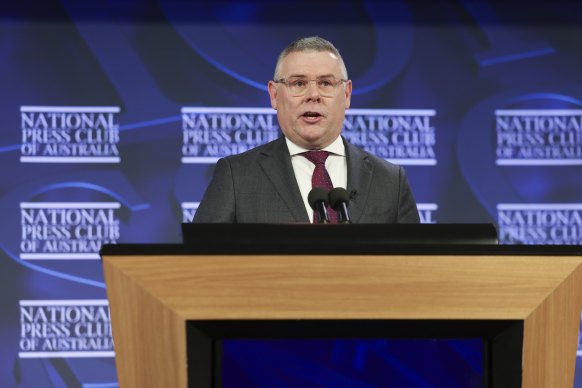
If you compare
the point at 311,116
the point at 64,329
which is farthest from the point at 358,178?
the point at 64,329

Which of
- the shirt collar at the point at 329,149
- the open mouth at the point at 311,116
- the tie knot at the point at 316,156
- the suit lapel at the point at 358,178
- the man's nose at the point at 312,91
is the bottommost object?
the suit lapel at the point at 358,178

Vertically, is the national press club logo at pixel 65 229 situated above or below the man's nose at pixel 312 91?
below

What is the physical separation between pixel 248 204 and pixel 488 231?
97 cm

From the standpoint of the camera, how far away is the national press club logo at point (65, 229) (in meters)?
4.04

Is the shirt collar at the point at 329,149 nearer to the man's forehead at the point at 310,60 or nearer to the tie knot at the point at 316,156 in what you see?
the tie knot at the point at 316,156

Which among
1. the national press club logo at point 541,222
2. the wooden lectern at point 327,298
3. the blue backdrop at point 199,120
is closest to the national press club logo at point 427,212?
the blue backdrop at point 199,120

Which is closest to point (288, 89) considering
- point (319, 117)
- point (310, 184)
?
point (319, 117)

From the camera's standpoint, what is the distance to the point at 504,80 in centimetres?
421

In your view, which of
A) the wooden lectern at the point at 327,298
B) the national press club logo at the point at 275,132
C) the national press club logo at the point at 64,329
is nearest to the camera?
the wooden lectern at the point at 327,298

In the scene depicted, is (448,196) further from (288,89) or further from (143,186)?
(288,89)

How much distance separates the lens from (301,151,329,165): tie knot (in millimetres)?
2615

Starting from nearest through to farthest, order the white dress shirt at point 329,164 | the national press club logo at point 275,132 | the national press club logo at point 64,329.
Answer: the white dress shirt at point 329,164 < the national press club logo at point 64,329 < the national press club logo at point 275,132

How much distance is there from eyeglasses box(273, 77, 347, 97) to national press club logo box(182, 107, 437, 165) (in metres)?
1.54

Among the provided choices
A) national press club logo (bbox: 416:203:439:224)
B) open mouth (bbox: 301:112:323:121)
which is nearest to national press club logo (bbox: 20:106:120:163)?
national press club logo (bbox: 416:203:439:224)
